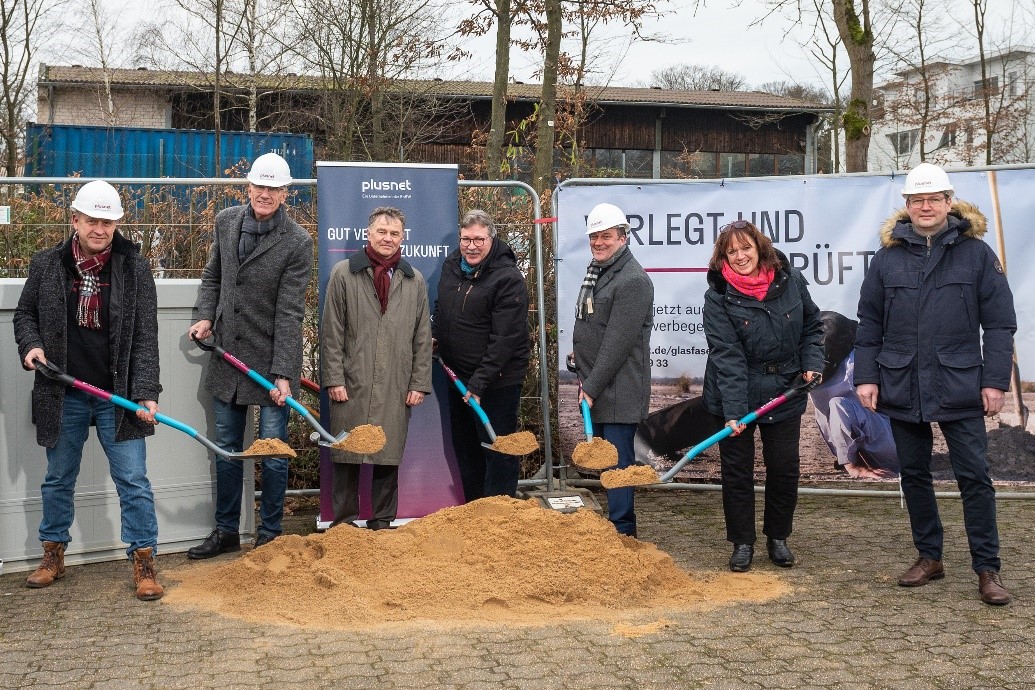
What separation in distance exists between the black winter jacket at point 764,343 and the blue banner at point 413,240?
1871 millimetres

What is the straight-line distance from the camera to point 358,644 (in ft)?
15.4

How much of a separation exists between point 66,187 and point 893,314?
542 centimetres

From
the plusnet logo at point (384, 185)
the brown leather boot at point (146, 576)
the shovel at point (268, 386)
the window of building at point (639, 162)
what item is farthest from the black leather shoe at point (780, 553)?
the window of building at point (639, 162)

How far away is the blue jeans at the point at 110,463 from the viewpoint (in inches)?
220

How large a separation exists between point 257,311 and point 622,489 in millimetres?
2348

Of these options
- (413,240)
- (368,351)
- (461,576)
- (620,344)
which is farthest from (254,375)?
(620,344)

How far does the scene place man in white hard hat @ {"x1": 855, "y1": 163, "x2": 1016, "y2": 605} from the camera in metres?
5.42

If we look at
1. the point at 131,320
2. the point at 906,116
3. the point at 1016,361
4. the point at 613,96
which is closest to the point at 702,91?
the point at 613,96

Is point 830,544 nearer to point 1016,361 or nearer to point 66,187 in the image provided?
point 1016,361

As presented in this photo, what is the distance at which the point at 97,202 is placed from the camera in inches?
212

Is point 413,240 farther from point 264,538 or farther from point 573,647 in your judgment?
point 573,647

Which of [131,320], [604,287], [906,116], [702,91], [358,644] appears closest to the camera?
[358,644]

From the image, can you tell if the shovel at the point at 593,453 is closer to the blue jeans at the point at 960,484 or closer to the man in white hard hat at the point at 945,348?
the man in white hard hat at the point at 945,348

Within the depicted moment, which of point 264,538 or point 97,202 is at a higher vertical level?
point 97,202
